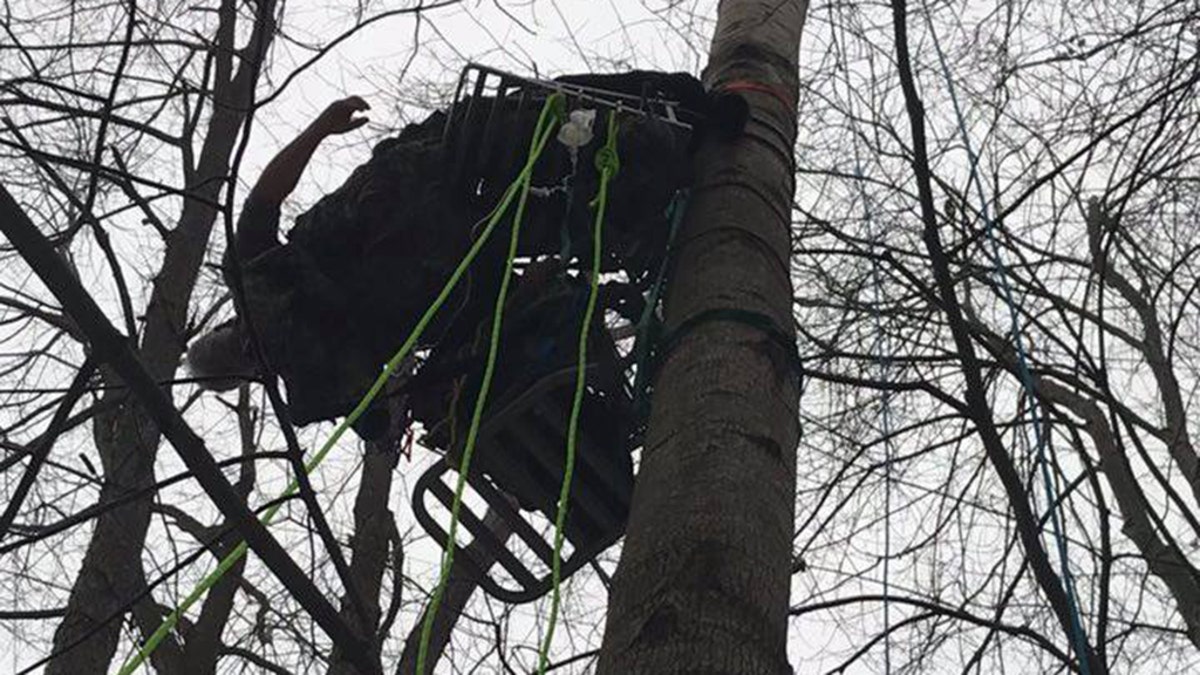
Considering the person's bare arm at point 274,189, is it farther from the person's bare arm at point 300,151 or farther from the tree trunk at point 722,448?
the tree trunk at point 722,448

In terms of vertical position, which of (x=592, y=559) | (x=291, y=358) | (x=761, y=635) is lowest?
(x=761, y=635)

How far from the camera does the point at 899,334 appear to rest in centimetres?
411

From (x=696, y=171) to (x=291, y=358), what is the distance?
2.95 ft

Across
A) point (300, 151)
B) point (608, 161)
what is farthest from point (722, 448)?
point (300, 151)

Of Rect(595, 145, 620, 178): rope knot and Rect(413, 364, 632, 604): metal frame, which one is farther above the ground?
Rect(595, 145, 620, 178): rope knot

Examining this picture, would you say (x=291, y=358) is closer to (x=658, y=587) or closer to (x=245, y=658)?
(x=658, y=587)

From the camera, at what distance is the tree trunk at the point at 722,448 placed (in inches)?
62.8

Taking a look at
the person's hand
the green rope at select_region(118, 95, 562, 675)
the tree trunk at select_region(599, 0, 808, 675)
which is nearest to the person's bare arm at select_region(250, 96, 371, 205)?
the person's hand

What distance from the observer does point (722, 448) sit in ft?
6.05

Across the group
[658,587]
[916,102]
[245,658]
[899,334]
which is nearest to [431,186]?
[916,102]

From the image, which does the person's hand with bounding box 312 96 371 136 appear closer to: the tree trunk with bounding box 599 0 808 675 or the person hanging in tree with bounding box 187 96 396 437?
the person hanging in tree with bounding box 187 96 396 437

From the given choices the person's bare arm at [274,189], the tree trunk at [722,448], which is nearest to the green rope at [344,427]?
the tree trunk at [722,448]

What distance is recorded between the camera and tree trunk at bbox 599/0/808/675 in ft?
5.24

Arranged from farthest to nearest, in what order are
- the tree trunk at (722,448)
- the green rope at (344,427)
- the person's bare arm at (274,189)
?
the person's bare arm at (274,189) → the green rope at (344,427) → the tree trunk at (722,448)
